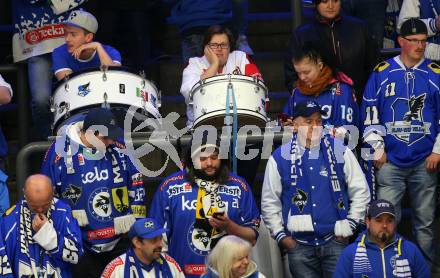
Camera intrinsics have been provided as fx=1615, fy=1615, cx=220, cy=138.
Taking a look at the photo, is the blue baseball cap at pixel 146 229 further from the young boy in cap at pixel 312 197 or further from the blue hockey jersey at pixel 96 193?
the young boy in cap at pixel 312 197

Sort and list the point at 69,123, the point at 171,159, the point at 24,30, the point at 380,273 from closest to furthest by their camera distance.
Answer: the point at 380,273, the point at 69,123, the point at 171,159, the point at 24,30

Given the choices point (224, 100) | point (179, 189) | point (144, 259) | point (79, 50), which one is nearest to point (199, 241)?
point (179, 189)

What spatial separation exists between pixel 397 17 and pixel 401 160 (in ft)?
7.05

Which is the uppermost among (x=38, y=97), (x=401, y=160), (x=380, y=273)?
(x=38, y=97)

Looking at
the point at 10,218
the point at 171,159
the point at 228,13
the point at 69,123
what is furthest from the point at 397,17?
the point at 10,218

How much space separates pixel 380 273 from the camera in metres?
11.4

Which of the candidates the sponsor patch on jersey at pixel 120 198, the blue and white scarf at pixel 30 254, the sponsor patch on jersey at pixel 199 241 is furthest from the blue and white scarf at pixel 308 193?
the blue and white scarf at pixel 30 254

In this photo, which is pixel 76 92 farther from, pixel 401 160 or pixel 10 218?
pixel 401 160

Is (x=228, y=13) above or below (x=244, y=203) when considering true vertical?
above

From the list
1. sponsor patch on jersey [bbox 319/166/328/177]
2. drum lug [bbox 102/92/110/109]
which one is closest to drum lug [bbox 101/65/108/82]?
drum lug [bbox 102/92/110/109]

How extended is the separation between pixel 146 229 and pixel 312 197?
134 cm

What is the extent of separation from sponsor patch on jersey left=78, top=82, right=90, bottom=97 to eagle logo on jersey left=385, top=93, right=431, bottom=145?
2.34 meters

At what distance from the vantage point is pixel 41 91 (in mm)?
13656

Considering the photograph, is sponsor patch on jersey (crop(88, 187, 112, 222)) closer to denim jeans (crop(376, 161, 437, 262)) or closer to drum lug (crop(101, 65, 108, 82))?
drum lug (crop(101, 65, 108, 82))
